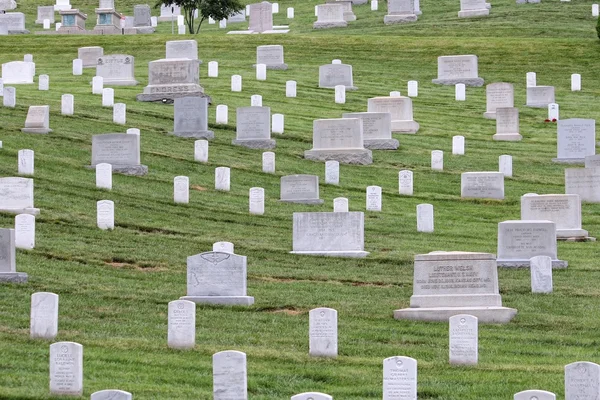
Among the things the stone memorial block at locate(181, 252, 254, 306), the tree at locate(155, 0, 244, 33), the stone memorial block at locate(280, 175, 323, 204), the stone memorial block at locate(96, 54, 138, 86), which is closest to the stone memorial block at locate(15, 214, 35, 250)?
the stone memorial block at locate(181, 252, 254, 306)

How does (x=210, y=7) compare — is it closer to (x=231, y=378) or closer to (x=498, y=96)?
(x=498, y=96)

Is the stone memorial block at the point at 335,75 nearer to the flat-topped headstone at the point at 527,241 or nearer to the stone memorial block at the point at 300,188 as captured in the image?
the stone memorial block at the point at 300,188

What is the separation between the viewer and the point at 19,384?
15523 mm

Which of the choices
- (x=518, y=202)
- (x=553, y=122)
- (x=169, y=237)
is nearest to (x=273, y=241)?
(x=169, y=237)

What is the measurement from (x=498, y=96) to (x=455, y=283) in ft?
80.5

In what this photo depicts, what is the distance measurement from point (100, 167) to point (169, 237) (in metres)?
4.57

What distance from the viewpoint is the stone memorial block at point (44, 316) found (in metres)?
17.7

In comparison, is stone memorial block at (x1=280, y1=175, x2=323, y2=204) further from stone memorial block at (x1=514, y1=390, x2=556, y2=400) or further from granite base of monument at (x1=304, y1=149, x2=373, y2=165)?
stone memorial block at (x1=514, y1=390, x2=556, y2=400)

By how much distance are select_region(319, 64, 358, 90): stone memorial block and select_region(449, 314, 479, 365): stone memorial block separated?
30880mm

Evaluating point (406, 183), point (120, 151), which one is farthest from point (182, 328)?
point (406, 183)

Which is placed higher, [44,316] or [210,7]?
[210,7]

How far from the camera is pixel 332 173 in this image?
3419 cm

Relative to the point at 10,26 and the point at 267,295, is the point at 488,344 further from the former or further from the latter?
the point at 10,26

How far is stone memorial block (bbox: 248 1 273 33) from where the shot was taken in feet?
202
